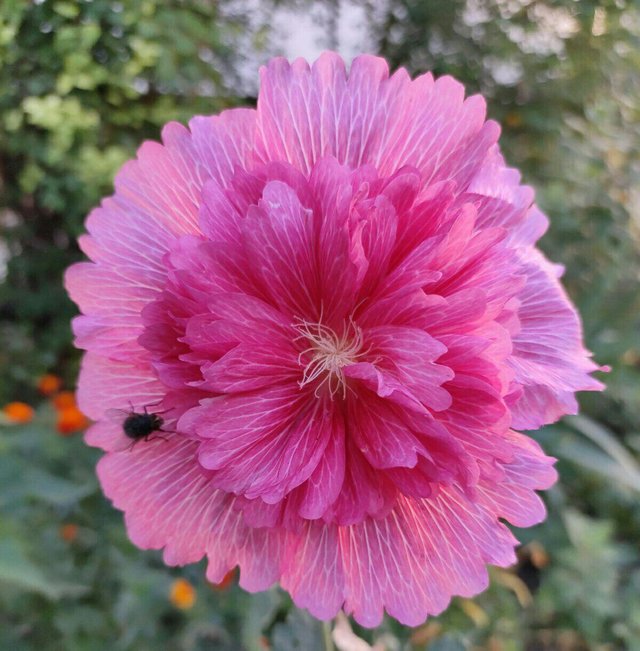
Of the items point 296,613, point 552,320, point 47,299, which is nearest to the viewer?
point 552,320

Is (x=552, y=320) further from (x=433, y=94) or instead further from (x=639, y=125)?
(x=639, y=125)

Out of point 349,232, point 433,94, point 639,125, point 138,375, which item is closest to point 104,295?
point 138,375

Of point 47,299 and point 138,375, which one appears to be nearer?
point 138,375

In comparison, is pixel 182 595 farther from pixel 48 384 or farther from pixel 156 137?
pixel 156 137

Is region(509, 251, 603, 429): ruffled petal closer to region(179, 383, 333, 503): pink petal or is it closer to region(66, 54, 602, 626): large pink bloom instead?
region(66, 54, 602, 626): large pink bloom

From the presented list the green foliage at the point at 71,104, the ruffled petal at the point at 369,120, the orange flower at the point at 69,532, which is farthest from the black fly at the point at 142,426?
the orange flower at the point at 69,532

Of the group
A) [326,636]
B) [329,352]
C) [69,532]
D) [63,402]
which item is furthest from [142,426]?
[63,402]

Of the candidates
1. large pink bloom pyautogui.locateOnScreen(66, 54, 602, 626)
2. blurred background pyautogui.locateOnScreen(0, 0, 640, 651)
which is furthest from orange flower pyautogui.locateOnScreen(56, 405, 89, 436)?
large pink bloom pyautogui.locateOnScreen(66, 54, 602, 626)
